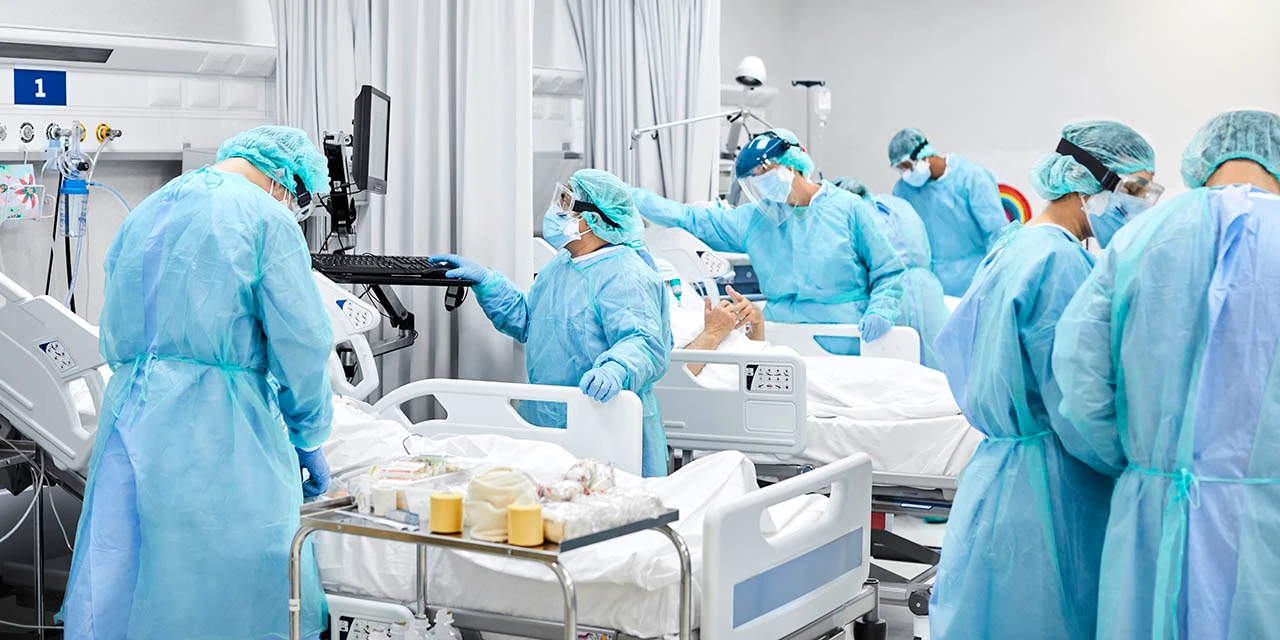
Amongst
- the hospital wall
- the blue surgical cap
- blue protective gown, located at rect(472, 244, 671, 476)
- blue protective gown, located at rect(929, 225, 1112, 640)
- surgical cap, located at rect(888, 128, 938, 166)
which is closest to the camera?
blue protective gown, located at rect(929, 225, 1112, 640)

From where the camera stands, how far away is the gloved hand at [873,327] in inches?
188

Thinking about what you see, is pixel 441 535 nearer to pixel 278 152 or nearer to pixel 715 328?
pixel 278 152

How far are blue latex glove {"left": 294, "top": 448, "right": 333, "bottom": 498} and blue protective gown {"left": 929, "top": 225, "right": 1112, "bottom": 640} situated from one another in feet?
4.68

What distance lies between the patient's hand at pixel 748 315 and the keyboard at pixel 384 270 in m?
1.20

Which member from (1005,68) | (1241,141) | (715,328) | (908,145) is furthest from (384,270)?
(1005,68)

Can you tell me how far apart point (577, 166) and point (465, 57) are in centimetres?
180

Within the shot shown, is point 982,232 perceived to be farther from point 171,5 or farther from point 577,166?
point 171,5

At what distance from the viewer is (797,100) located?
896cm

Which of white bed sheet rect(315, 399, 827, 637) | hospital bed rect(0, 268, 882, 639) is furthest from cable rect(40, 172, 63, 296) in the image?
white bed sheet rect(315, 399, 827, 637)

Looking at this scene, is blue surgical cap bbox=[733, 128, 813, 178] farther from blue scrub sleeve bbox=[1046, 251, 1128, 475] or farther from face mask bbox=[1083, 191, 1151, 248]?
blue scrub sleeve bbox=[1046, 251, 1128, 475]

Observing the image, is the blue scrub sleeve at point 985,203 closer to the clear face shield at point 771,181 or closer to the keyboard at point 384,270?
the clear face shield at point 771,181

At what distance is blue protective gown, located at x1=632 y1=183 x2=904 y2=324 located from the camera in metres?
5.02

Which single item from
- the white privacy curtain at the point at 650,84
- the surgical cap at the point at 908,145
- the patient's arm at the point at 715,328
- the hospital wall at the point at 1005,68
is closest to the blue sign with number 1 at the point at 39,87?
the white privacy curtain at the point at 650,84

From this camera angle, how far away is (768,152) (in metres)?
4.91
